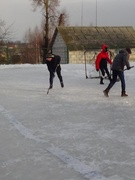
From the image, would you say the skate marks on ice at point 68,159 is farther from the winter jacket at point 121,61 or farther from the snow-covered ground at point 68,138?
the winter jacket at point 121,61

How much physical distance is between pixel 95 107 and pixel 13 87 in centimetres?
560

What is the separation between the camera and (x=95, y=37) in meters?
34.2

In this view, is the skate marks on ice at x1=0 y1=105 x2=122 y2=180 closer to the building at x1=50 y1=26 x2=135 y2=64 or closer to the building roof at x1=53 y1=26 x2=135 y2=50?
the building at x1=50 y1=26 x2=135 y2=64

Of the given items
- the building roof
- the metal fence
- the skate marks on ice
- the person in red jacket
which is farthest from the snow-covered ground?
the building roof

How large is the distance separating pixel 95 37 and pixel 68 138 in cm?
2905

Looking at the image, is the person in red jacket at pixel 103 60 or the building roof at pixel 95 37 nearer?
the person in red jacket at pixel 103 60

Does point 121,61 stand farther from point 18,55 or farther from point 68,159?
point 18,55

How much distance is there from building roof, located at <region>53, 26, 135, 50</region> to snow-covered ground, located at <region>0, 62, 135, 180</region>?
23.0 metres

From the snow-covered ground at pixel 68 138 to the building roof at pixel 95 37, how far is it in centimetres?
2299

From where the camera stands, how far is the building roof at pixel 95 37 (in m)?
33.0

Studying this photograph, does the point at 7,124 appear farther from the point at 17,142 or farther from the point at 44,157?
the point at 44,157

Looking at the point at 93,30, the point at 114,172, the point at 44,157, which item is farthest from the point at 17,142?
the point at 93,30

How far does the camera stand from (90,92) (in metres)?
11.5

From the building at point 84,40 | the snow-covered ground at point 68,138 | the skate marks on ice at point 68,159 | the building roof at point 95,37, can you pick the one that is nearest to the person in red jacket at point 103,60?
the snow-covered ground at point 68,138
